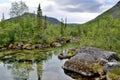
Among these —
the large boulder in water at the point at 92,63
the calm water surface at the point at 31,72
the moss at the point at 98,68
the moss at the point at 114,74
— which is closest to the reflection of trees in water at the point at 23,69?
the calm water surface at the point at 31,72

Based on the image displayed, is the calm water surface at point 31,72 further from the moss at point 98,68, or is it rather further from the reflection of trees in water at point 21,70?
the moss at point 98,68

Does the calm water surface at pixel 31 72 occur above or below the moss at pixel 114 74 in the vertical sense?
below

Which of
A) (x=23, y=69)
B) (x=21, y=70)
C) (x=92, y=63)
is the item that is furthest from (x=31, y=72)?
(x=92, y=63)

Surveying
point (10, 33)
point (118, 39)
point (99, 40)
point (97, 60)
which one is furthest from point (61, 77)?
point (10, 33)

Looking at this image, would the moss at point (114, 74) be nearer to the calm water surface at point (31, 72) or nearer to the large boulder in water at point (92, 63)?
the large boulder in water at point (92, 63)

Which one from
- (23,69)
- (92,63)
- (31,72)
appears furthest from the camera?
(23,69)

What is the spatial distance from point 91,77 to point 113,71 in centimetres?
482

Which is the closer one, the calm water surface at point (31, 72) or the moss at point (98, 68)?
the calm water surface at point (31, 72)

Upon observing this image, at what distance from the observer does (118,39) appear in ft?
218

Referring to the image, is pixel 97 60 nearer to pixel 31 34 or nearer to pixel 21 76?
pixel 21 76

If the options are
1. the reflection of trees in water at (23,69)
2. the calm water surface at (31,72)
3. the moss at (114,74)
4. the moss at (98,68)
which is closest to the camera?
the moss at (114,74)

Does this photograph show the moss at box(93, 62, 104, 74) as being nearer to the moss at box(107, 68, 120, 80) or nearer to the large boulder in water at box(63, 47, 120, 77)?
the large boulder in water at box(63, 47, 120, 77)

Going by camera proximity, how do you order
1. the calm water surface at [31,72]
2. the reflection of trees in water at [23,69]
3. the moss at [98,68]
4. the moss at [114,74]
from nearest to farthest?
the moss at [114,74]
the calm water surface at [31,72]
the moss at [98,68]
the reflection of trees in water at [23,69]

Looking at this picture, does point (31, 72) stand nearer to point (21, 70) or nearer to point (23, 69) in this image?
point (21, 70)
